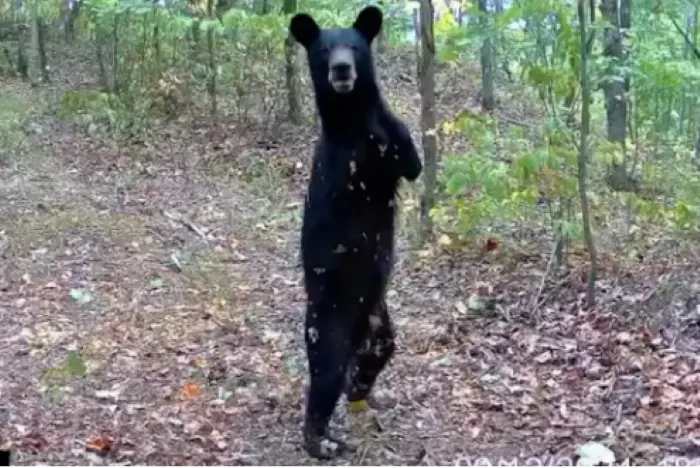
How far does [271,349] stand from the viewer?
13.0 feet

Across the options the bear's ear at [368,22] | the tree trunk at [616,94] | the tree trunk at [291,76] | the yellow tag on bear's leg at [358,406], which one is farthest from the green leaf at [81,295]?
the tree trunk at [291,76]

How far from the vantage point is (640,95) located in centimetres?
574

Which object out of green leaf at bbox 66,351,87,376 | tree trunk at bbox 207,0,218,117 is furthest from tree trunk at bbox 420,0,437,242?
tree trunk at bbox 207,0,218,117

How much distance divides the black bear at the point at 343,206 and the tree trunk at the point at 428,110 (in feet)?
5.85

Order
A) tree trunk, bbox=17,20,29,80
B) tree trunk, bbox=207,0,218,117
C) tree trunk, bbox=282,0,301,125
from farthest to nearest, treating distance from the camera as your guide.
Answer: tree trunk, bbox=17,20,29,80, tree trunk, bbox=207,0,218,117, tree trunk, bbox=282,0,301,125

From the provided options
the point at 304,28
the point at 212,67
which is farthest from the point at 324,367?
the point at 212,67

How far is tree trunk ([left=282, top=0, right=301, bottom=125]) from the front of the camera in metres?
7.32

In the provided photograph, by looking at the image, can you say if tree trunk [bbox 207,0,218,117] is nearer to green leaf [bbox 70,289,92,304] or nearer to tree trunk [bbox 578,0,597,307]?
green leaf [bbox 70,289,92,304]

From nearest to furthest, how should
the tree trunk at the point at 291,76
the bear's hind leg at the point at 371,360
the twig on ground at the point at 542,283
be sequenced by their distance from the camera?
the bear's hind leg at the point at 371,360 < the twig on ground at the point at 542,283 < the tree trunk at the point at 291,76

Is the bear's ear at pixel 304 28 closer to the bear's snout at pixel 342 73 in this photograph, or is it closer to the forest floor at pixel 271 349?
the bear's snout at pixel 342 73

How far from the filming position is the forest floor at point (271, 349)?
2904 mm

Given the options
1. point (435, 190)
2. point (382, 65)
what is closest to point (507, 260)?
point (435, 190)

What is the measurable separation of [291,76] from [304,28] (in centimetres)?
471

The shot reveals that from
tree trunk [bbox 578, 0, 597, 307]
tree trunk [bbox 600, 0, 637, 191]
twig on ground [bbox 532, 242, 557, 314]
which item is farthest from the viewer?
tree trunk [bbox 600, 0, 637, 191]
